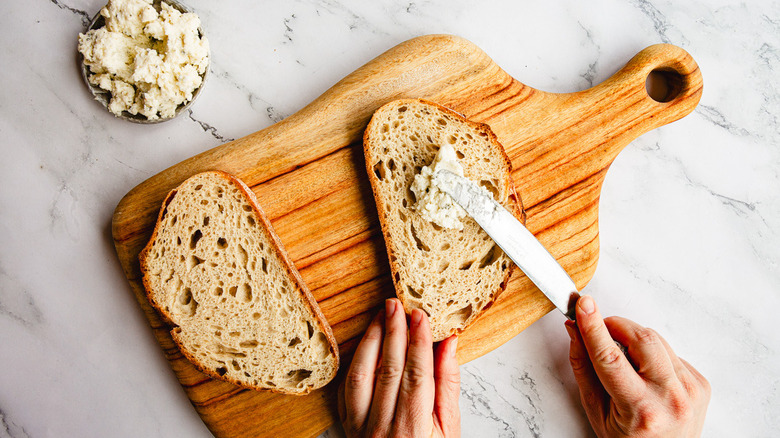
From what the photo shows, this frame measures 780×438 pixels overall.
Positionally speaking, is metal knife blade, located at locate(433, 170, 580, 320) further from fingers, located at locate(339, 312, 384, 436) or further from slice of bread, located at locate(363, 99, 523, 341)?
fingers, located at locate(339, 312, 384, 436)

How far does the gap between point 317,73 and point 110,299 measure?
1.43 metres

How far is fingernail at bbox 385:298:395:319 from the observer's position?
1869 mm

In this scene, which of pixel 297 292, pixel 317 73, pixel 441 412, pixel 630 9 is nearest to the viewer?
pixel 297 292

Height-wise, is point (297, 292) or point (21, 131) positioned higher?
point (21, 131)

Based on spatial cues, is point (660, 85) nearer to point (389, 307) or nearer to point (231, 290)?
point (389, 307)

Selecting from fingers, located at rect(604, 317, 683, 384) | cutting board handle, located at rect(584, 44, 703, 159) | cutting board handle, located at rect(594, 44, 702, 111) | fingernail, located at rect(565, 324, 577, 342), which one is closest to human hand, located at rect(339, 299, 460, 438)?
fingernail, located at rect(565, 324, 577, 342)

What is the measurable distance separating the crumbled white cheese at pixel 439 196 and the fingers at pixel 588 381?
83 centimetres

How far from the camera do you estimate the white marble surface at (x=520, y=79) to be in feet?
6.67

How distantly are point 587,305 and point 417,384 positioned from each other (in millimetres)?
823

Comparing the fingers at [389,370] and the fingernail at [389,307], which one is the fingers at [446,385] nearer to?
the fingers at [389,370]

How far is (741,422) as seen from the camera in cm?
232

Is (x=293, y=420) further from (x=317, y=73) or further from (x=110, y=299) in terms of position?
(x=317, y=73)

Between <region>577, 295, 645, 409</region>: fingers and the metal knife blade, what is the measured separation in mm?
72

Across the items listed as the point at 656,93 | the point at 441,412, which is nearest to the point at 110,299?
the point at 441,412
